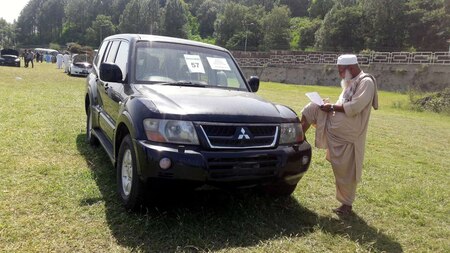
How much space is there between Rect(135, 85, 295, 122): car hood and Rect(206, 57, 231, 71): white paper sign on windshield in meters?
0.67

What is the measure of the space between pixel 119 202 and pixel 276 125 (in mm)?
1820

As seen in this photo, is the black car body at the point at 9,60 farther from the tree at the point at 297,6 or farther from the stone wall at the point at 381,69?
the tree at the point at 297,6

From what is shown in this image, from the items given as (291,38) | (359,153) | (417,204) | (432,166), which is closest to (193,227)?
(359,153)

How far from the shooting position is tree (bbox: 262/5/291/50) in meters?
95.4

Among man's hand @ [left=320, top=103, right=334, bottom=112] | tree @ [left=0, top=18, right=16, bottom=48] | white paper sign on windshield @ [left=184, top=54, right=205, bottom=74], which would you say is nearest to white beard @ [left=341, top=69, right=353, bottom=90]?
man's hand @ [left=320, top=103, right=334, bottom=112]

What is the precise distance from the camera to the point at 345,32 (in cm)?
7856

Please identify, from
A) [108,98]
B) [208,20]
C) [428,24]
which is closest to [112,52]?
[108,98]

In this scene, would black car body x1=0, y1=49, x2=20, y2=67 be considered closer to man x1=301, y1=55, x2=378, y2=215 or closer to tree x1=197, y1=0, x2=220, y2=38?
man x1=301, y1=55, x2=378, y2=215

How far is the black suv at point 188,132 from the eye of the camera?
337 cm

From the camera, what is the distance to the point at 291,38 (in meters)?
99.4

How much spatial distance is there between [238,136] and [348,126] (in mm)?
1322

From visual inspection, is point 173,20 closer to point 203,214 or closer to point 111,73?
point 111,73

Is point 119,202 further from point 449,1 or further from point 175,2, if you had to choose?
point 175,2

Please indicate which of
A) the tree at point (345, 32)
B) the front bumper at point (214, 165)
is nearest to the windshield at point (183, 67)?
the front bumper at point (214, 165)
